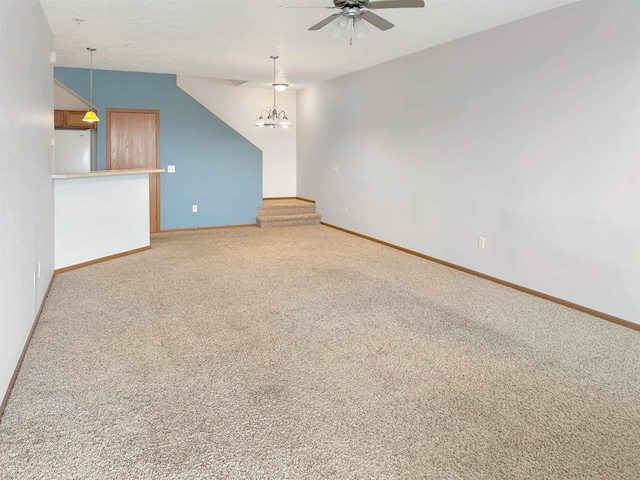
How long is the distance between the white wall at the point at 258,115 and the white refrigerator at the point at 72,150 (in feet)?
7.44

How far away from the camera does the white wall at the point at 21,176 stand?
2.69m

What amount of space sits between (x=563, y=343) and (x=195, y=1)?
13.8 ft

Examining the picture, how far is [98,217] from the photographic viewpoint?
605cm

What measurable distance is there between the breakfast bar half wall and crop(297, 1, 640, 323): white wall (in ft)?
11.6

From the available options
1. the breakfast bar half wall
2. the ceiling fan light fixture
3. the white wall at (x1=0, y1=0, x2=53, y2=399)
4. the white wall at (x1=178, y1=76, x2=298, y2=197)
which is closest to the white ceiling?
the white wall at (x1=0, y1=0, x2=53, y2=399)

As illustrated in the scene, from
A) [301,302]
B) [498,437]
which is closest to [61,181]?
[301,302]

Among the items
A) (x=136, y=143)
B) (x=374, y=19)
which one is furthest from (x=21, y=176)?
(x=136, y=143)

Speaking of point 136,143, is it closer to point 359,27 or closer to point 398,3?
point 359,27

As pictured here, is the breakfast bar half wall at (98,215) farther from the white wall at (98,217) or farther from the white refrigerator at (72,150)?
the white refrigerator at (72,150)

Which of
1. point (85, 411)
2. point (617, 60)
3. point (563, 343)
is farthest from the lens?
point (617, 60)

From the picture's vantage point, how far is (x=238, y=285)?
516 centimetres

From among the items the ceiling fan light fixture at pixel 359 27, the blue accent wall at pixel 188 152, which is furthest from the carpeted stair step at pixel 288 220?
the ceiling fan light fixture at pixel 359 27

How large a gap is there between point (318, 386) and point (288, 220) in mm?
6653

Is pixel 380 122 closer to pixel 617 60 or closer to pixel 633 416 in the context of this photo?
pixel 617 60
